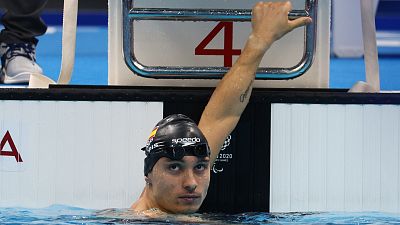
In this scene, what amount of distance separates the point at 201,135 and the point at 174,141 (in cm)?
10

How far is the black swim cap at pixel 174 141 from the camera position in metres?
3.13

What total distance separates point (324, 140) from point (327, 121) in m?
0.07

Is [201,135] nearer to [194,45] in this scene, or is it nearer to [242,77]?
[242,77]

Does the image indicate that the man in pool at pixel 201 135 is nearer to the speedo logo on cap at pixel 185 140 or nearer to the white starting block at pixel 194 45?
the speedo logo on cap at pixel 185 140

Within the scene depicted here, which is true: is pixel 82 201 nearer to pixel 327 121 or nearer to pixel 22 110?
pixel 22 110

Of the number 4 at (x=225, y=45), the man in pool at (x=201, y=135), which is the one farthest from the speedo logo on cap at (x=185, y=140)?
the number 4 at (x=225, y=45)

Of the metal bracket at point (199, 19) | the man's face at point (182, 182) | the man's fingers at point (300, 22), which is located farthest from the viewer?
the metal bracket at point (199, 19)

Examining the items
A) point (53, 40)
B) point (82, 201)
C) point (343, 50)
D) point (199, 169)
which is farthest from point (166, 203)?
point (53, 40)

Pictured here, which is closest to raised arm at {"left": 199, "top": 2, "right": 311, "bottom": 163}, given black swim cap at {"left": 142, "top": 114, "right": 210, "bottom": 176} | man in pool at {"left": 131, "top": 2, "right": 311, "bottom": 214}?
man in pool at {"left": 131, "top": 2, "right": 311, "bottom": 214}

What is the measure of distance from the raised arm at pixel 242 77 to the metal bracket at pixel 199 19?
211 millimetres

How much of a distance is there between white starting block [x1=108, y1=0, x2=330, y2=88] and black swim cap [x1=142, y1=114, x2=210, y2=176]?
0.44m

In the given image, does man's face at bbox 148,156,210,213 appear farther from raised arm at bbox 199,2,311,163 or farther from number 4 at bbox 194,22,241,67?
number 4 at bbox 194,22,241,67

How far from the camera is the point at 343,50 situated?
760cm

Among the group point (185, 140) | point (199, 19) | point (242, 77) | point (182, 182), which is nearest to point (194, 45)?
point (199, 19)
